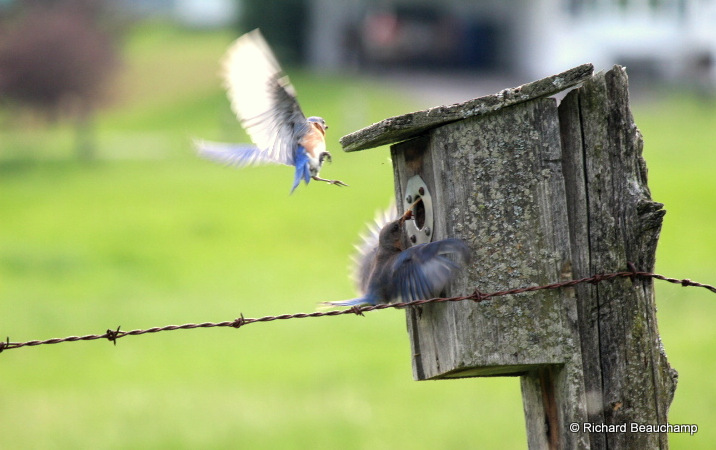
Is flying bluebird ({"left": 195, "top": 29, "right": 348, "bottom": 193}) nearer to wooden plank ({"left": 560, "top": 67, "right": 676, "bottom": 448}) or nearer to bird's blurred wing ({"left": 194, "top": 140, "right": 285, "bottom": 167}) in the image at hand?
bird's blurred wing ({"left": 194, "top": 140, "right": 285, "bottom": 167})

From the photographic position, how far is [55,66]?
33.4 m

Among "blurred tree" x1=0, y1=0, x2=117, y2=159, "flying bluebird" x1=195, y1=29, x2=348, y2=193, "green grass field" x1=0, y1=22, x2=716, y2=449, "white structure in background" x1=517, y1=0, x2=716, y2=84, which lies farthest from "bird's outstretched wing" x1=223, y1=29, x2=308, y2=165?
"white structure in background" x1=517, y1=0, x2=716, y2=84

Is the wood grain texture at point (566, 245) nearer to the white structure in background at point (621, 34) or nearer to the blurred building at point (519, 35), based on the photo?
the blurred building at point (519, 35)

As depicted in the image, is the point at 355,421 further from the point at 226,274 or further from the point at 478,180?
the point at 226,274

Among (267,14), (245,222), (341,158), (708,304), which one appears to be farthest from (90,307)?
(267,14)

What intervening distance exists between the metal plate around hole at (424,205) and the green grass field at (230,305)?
609 centimetres

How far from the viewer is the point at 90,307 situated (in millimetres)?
16531

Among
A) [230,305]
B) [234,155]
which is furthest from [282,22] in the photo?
[234,155]

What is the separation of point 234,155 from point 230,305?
39.5 ft

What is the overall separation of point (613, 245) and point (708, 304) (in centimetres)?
1372

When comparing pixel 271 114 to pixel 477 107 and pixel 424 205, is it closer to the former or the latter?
pixel 424 205

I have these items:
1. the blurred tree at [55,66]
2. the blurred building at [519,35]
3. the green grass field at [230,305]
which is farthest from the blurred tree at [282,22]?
the blurred tree at [55,66]

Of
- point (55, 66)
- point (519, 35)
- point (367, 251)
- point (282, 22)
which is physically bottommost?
point (367, 251)

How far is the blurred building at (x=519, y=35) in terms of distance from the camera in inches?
1786
